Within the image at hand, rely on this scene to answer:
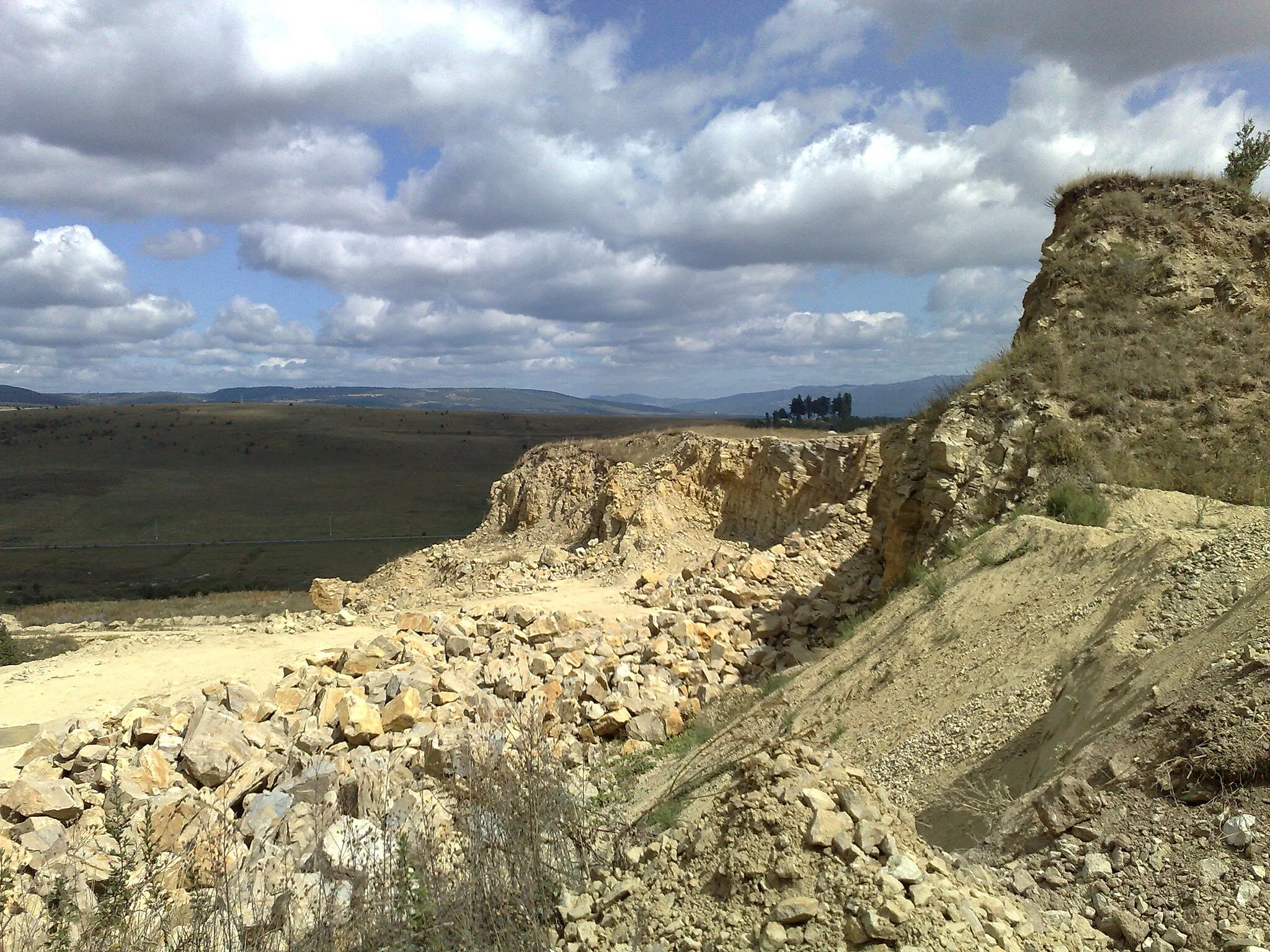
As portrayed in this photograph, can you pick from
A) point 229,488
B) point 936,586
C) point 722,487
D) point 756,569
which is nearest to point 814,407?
point 722,487

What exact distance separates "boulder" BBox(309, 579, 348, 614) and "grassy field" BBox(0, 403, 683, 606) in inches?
446

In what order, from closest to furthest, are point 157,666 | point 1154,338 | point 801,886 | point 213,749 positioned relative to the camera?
point 801,886 → point 213,749 → point 1154,338 → point 157,666

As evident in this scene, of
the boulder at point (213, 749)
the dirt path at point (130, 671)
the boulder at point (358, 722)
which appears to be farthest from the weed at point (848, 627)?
the dirt path at point (130, 671)

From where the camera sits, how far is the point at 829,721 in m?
7.19

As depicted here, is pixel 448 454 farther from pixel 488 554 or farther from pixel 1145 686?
pixel 1145 686

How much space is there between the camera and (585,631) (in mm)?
12000

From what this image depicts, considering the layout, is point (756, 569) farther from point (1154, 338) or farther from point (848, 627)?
point (1154, 338)

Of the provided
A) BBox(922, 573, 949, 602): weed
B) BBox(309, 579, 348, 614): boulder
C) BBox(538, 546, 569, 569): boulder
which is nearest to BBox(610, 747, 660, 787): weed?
BBox(922, 573, 949, 602): weed

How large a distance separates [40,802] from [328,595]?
561 inches

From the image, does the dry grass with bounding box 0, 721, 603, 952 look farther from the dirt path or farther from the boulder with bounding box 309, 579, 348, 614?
the boulder with bounding box 309, 579, 348, 614

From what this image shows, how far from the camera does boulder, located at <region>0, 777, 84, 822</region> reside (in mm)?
6816

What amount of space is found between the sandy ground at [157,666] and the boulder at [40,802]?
1.58m

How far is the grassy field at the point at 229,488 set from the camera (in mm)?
35969

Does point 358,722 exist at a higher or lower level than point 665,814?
lower
